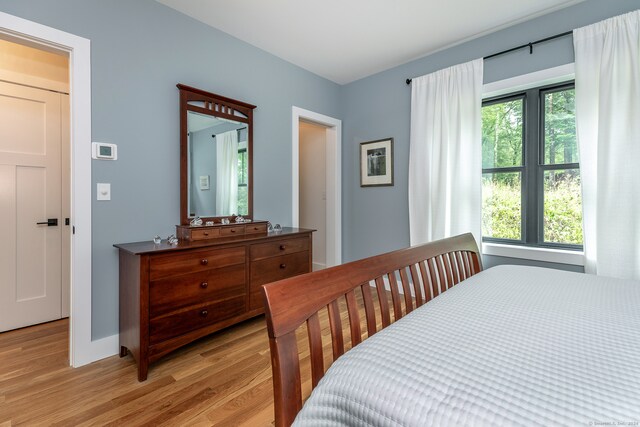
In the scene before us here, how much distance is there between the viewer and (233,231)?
8.14 ft

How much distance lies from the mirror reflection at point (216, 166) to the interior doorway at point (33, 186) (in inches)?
48.1

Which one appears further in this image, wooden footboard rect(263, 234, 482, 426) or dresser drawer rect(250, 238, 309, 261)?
dresser drawer rect(250, 238, 309, 261)

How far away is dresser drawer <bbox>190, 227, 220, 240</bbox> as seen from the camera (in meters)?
2.23

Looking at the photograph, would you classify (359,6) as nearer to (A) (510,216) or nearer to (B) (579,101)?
(B) (579,101)

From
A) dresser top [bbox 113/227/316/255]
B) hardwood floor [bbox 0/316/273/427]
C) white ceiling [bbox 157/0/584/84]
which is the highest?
white ceiling [bbox 157/0/584/84]

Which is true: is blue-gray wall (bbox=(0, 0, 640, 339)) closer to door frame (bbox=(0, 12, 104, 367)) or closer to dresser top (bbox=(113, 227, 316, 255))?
door frame (bbox=(0, 12, 104, 367))

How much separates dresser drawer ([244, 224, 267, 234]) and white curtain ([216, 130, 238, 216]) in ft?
0.84

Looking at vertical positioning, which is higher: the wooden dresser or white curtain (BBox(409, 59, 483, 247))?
white curtain (BBox(409, 59, 483, 247))

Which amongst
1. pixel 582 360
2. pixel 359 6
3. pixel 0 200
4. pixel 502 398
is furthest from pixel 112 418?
pixel 359 6

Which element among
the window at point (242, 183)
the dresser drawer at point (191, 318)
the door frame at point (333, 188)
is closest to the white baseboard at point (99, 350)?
the dresser drawer at point (191, 318)

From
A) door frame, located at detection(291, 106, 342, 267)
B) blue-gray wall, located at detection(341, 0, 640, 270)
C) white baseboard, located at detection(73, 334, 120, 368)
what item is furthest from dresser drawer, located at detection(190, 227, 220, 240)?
blue-gray wall, located at detection(341, 0, 640, 270)

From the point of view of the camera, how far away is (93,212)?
6.59 ft

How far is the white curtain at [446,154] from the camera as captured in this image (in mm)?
2783

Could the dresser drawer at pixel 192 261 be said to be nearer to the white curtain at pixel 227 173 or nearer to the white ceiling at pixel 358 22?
the white curtain at pixel 227 173
